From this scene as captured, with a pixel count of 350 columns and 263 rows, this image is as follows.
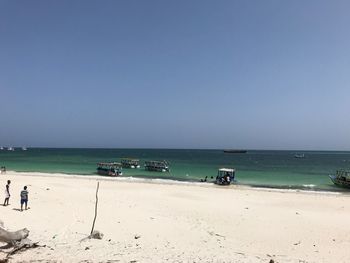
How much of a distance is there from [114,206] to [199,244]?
340 inches

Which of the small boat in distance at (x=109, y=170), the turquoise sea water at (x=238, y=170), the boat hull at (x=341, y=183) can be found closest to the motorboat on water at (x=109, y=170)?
the small boat in distance at (x=109, y=170)

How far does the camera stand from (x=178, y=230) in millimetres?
15562

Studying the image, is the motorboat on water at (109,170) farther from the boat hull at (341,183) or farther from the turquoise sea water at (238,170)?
the boat hull at (341,183)

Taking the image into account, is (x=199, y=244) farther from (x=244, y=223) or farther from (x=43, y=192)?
(x=43, y=192)

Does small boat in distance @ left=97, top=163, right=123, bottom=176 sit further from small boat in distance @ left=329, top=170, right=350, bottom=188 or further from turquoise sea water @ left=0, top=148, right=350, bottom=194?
small boat in distance @ left=329, top=170, right=350, bottom=188

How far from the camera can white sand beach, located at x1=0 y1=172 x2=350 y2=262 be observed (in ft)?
38.5

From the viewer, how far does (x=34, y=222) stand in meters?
15.6

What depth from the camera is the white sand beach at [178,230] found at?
11.7m

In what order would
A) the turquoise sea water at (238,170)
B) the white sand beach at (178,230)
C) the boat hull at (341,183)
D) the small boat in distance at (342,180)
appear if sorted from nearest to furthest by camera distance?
the white sand beach at (178,230) → the boat hull at (341,183) → the small boat in distance at (342,180) → the turquoise sea water at (238,170)

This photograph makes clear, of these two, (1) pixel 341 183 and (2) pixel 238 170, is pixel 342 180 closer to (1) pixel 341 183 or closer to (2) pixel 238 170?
(1) pixel 341 183

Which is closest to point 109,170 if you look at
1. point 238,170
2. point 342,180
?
point 238,170

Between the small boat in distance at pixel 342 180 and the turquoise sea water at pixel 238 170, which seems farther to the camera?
the turquoise sea water at pixel 238 170

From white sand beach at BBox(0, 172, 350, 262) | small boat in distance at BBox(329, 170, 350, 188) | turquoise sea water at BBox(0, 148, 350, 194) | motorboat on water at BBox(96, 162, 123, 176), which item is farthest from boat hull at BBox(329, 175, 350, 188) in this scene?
motorboat on water at BBox(96, 162, 123, 176)

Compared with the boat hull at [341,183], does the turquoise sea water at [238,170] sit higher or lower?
lower
